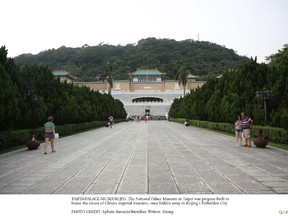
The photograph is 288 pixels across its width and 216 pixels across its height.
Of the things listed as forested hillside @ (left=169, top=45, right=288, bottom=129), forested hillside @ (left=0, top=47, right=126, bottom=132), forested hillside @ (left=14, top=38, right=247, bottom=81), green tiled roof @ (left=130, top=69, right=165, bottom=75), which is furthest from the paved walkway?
forested hillside @ (left=14, top=38, right=247, bottom=81)

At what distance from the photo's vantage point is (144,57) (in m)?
99.6

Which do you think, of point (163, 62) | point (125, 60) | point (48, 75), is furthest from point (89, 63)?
point (48, 75)

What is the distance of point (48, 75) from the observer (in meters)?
17.6

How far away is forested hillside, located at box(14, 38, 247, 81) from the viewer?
288ft

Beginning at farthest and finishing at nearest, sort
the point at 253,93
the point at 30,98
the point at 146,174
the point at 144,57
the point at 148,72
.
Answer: the point at 144,57 < the point at 148,72 < the point at 253,93 < the point at 30,98 < the point at 146,174

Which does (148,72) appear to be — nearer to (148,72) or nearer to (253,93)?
(148,72)

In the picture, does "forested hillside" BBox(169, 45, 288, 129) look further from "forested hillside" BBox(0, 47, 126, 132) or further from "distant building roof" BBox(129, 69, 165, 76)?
"distant building roof" BBox(129, 69, 165, 76)

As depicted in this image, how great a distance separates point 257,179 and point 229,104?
12807mm

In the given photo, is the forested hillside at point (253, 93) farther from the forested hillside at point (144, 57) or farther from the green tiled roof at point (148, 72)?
the forested hillside at point (144, 57)

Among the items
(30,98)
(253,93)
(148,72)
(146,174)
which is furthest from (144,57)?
(146,174)

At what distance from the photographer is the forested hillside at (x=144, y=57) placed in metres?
87.7
